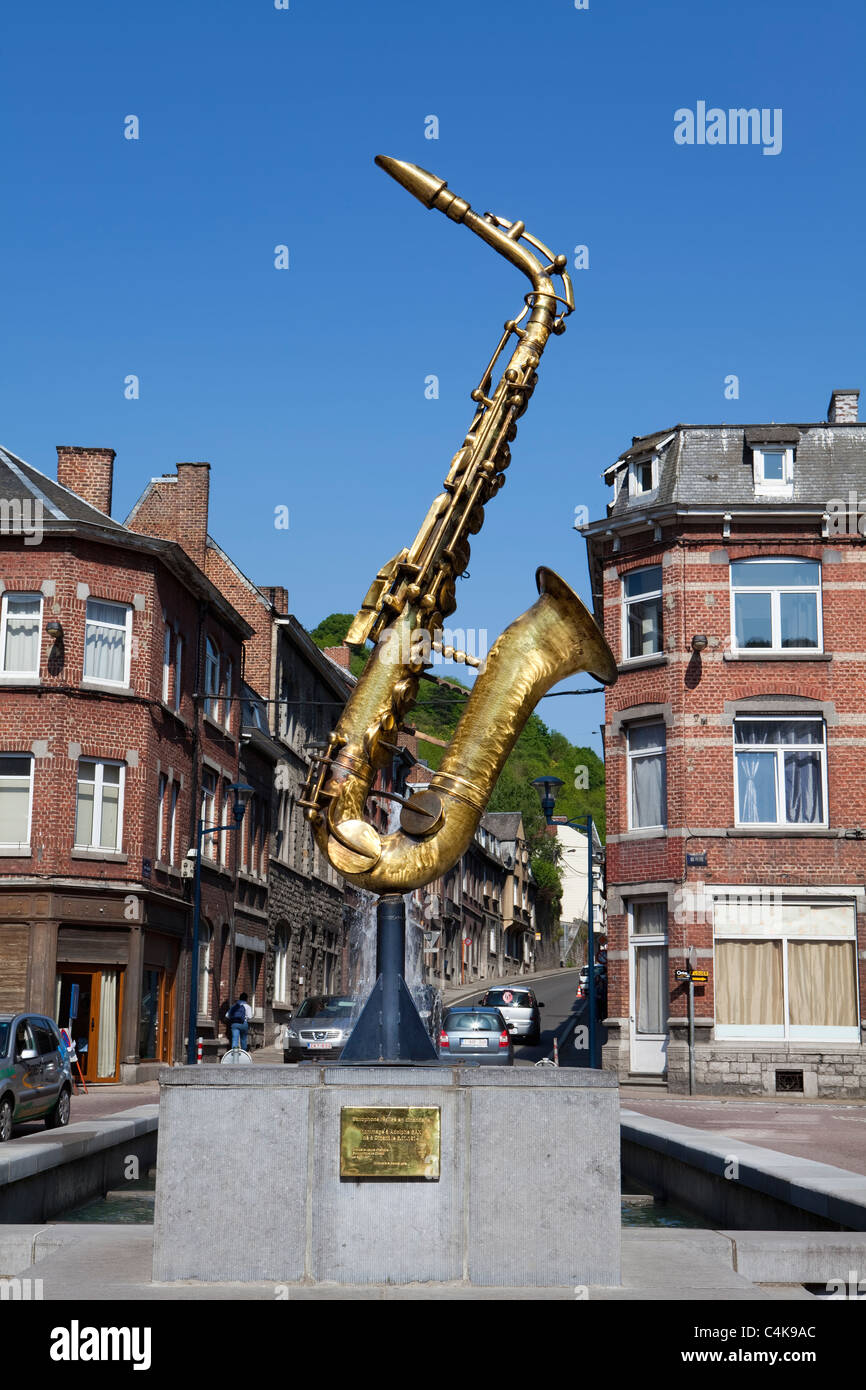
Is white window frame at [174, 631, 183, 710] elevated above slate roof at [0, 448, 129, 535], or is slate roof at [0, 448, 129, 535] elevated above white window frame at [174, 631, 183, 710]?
slate roof at [0, 448, 129, 535]

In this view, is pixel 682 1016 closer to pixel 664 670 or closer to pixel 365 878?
pixel 664 670

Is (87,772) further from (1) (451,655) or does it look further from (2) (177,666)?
(1) (451,655)

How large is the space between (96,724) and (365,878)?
2411 cm

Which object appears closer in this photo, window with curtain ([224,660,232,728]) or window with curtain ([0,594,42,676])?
window with curtain ([0,594,42,676])

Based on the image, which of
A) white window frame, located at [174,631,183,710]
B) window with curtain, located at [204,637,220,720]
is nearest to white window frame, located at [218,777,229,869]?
window with curtain, located at [204,637,220,720]

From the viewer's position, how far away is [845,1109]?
27.0 m

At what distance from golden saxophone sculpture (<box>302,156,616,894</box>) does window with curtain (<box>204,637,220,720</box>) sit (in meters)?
28.2

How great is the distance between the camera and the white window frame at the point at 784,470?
32.9 metres

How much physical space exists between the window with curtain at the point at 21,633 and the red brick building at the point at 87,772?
0.10ft

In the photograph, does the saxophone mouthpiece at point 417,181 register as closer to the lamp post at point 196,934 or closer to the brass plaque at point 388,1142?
the brass plaque at point 388,1142

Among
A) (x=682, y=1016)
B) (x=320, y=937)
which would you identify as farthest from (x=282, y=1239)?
(x=320, y=937)

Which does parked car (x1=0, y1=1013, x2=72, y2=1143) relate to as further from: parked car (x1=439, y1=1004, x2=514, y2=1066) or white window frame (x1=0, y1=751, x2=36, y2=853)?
white window frame (x1=0, y1=751, x2=36, y2=853)

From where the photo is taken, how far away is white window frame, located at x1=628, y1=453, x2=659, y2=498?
112 ft

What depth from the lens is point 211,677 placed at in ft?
131
